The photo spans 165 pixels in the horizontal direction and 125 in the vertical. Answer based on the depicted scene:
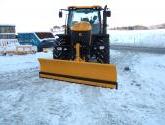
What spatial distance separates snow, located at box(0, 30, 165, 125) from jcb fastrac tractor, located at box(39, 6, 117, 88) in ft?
1.23

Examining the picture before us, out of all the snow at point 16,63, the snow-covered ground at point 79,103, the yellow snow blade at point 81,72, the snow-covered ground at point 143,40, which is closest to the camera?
the snow-covered ground at point 79,103

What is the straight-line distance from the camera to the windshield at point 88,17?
42.7 ft

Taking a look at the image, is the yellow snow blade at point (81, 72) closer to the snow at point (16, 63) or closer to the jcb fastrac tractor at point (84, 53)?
the jcb fastrac tractor at point (84, 53)

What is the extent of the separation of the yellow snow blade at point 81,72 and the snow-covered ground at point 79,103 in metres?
0.28

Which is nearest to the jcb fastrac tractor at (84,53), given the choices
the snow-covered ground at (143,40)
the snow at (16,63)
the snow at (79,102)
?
the snow at (79,102)

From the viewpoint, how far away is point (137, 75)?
42.3ft

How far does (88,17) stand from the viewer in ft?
43.0

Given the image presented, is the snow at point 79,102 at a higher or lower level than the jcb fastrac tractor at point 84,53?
lower

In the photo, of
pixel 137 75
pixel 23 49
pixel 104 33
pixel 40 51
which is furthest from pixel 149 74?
pixel 40 51

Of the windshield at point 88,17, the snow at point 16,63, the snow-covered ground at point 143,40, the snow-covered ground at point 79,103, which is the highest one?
the windshield at point 88,17

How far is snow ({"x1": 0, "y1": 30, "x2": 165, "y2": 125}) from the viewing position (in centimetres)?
699

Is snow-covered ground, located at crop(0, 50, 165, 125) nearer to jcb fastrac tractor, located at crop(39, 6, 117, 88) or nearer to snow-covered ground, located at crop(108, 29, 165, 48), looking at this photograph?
jcb fastrac tractor, located at crop(39, 6, 117, 88)

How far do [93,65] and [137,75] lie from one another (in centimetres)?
367

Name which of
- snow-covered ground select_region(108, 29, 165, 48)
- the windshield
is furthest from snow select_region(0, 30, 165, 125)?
snow-covered ground select_region(108, 29, 165, 48)
